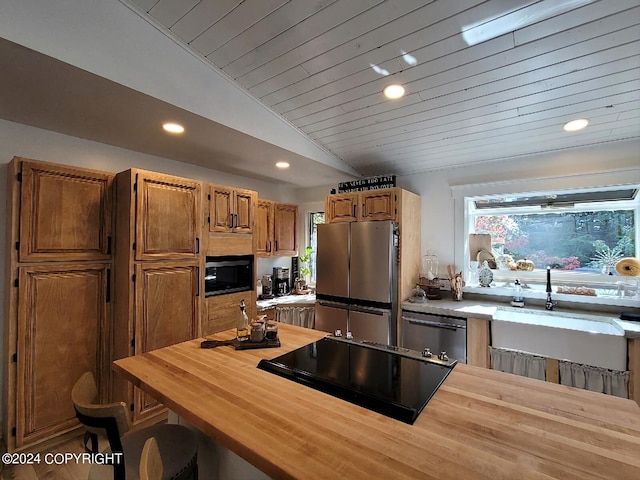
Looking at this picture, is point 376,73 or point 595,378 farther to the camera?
point 595,378

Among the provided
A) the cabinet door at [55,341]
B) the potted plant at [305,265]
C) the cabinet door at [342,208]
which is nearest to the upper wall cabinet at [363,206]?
the cabinet door at [342,208]

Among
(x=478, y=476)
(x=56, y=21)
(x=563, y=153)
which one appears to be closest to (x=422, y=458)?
(x=478, y=476)

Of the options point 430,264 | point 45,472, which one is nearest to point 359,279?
point 430,264

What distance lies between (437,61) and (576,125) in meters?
1.37

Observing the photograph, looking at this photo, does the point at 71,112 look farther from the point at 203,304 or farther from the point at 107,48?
the point at 203,304

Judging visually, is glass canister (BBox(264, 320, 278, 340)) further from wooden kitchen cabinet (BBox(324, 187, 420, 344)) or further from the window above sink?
the window above sink

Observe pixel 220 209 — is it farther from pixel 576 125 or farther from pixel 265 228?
pixel 576 125

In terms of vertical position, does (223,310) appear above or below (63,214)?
below

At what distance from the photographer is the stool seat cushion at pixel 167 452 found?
48.1 inches

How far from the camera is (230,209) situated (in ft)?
10.0

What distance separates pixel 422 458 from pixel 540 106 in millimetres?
2453

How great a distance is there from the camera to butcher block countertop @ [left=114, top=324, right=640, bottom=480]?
30.7 inches

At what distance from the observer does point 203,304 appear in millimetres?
2805

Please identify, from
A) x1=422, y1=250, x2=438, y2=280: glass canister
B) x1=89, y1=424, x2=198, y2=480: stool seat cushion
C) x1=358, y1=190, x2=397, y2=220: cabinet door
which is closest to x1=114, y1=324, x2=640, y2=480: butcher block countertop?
x1=89, y1=424, x2=198, y2=480: stool seat cushion
